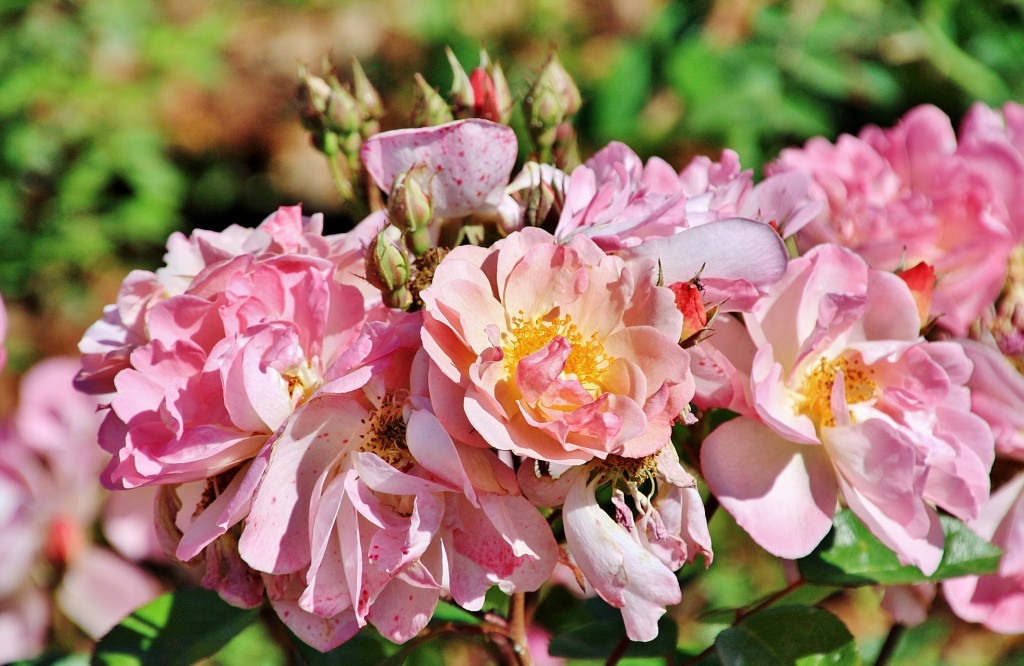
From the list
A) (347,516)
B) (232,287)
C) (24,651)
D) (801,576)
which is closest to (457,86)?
(232,287)

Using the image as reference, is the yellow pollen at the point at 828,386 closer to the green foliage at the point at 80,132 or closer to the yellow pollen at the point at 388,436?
the yellow pollen at the point at 388,436

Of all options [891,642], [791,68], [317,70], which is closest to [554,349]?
[891,642]

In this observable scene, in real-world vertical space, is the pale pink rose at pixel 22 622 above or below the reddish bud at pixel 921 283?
below

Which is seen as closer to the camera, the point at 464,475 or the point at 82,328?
the point at 464,475

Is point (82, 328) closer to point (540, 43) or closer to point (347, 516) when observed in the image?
point (540, 43)

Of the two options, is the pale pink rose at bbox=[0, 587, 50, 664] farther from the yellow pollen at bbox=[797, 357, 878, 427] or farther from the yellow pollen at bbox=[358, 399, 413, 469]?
Result: the yellow pollen at bbox=[797, 357, 878, 427]

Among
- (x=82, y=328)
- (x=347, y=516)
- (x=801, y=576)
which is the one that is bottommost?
(x=82, y=328)

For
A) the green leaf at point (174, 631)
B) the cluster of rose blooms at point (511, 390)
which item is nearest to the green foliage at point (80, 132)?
the green leaf at point (174, 631)
